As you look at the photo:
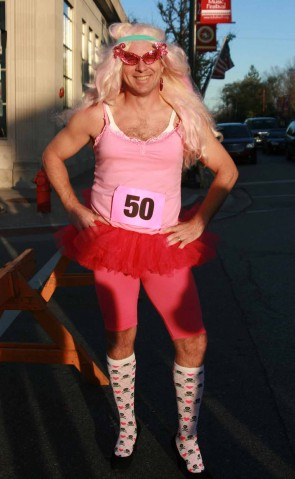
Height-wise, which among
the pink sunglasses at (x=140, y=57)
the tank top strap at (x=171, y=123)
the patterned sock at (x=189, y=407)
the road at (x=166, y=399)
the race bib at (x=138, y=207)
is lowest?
the road at (x=166, y=399)

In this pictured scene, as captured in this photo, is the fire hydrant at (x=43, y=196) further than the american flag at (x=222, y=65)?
No

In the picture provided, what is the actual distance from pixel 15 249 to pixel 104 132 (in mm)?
6302

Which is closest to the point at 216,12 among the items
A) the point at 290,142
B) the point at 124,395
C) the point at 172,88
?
the point at 290,142

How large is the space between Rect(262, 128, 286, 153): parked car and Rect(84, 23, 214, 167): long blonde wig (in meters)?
31.0

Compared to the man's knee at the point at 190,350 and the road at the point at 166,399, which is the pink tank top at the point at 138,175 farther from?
the road at the point at 166,399

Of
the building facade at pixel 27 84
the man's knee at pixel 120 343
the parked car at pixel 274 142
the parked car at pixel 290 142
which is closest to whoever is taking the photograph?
the man's knee at pixel 120 343

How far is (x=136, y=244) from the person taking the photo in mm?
2791

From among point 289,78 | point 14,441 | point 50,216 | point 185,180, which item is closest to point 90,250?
point 14,441

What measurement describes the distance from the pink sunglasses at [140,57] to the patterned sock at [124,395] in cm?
129

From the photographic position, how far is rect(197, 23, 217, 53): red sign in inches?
779

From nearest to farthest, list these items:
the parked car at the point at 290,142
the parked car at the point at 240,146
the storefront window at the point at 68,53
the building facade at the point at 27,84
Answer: the building facade at the point at 27,84, the storefront window at the point at 68,53, the parked car at the point at 240,146, the parked car at the point at 290,142

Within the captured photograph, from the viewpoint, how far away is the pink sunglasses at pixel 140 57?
108 inches

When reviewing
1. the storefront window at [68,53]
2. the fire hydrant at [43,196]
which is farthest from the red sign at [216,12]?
the fire hydrant at [43,196]

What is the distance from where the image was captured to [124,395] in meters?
2.91
